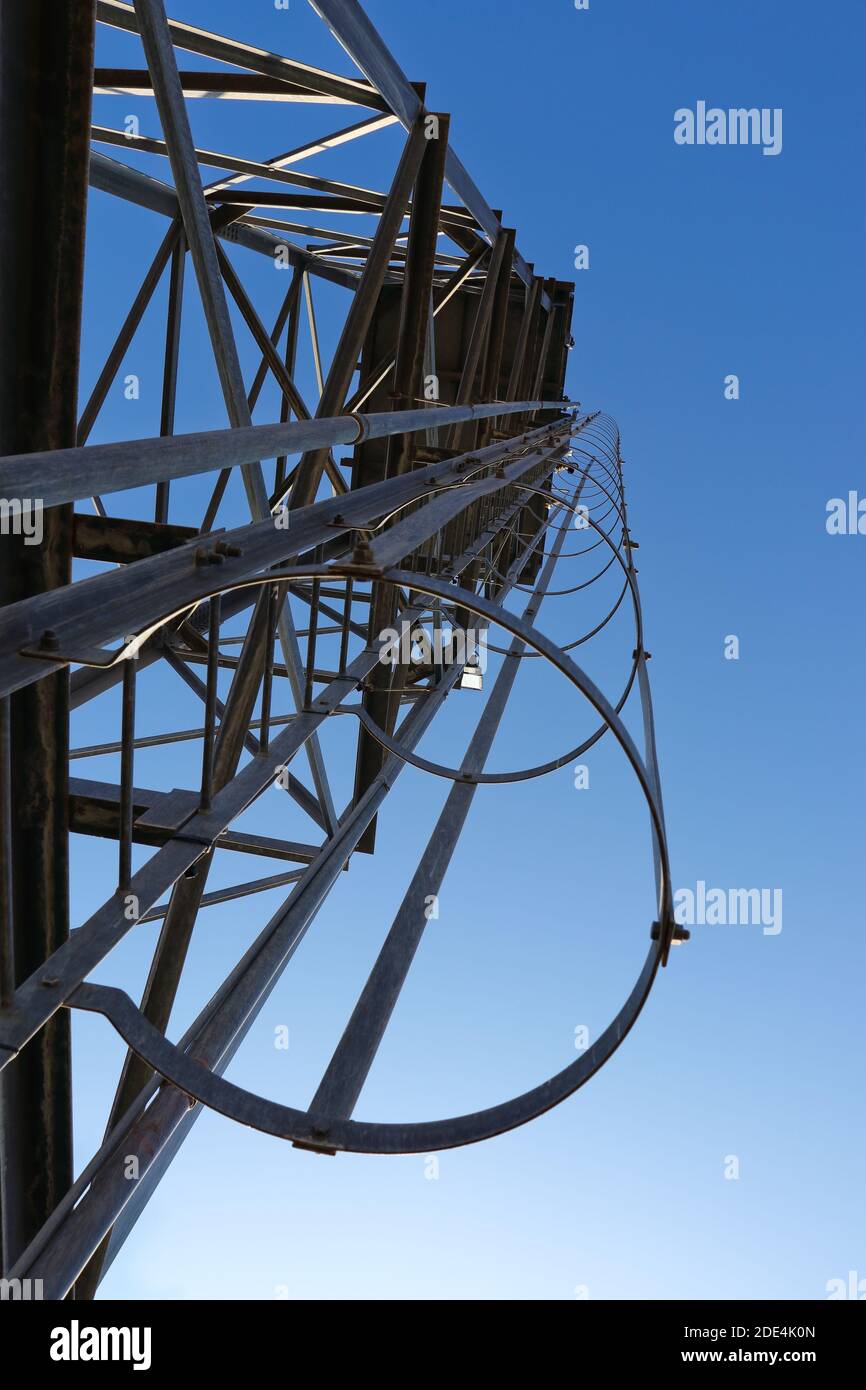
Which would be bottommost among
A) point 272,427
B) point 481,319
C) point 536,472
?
point 272,427

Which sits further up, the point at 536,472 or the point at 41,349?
the point at 536,472

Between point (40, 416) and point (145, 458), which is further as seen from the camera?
point (40, 416)

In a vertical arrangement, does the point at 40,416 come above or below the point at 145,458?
above

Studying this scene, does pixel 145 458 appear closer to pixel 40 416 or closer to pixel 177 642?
pixel 40 416

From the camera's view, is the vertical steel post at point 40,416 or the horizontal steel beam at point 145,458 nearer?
the horizontal steel beam at point 145,458

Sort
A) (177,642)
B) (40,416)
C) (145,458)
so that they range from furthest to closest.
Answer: (177,642)
(40,416)
(145,458)

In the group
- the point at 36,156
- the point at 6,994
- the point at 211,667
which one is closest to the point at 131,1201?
the point at 6,994

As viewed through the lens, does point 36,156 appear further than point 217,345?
No

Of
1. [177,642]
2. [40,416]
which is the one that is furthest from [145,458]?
[177,642]

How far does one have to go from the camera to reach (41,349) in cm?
374

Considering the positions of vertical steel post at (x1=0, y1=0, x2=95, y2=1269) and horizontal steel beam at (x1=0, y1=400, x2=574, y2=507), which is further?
vertical steel post at (x1=0, y1=0, x2=95, y2=1269)

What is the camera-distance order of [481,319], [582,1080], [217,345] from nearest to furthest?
[582,1080] → [217,345] → [481,319]

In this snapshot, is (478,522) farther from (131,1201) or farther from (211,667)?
(131,1201)
